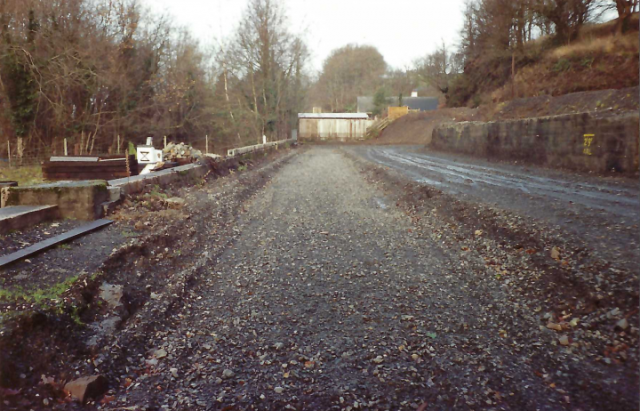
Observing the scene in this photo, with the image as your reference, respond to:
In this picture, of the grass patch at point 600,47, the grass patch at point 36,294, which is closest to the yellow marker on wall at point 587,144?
the grass patch at point 600,47

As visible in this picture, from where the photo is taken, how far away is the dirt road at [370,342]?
2553 millimetres

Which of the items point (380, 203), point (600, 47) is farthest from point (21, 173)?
point (600, 47)

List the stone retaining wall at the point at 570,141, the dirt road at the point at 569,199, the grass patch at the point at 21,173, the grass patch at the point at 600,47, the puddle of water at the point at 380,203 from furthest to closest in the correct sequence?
the grass patch at the point at 600,47 → the grass patch at the point at 21,173 → the stone retaining wall at the point at 570,141 → the puddle of water at the point at 380,203 → the dirt road at the point at 569,199

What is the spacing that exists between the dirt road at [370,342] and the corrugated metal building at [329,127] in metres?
43.9

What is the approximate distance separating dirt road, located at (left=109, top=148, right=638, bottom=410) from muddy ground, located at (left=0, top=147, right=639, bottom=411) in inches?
0.5

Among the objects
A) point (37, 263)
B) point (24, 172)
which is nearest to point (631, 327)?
point (37, 263)

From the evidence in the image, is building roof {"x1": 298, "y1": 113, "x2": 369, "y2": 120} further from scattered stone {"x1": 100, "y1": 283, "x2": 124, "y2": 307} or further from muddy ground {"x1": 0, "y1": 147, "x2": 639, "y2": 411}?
scattered stone {"x1": 100, "y1": 283, "x2": 124, "y2": 307}

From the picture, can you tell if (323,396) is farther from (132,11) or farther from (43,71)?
(132,11)

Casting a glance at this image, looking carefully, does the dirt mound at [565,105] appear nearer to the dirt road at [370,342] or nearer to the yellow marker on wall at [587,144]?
the yellow marker on wall at [587,144]

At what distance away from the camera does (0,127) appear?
765 inches

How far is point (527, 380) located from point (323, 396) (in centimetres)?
129

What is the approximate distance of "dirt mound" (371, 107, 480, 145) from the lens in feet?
140

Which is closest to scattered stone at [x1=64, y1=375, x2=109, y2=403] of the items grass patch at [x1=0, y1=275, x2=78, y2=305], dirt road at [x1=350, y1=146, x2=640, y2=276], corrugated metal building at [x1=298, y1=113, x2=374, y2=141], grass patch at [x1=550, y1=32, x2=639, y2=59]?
grass patch at [x1=0, y1=275, x2=78, y2=305]

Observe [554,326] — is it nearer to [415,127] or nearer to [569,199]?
[569,199]
